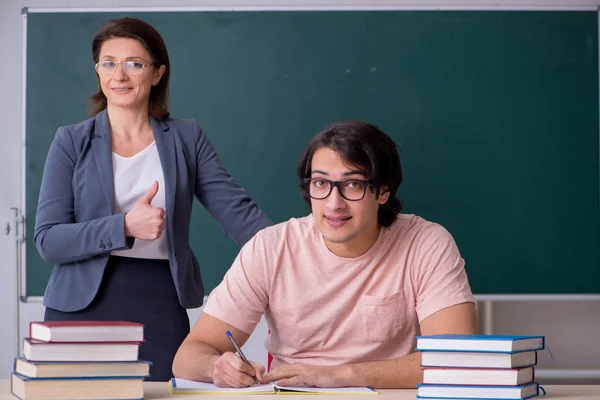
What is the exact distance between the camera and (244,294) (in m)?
2.17

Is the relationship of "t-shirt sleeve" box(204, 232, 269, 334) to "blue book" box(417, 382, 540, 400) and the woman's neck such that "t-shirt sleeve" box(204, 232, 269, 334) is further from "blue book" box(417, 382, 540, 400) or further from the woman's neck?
"blue book" box(417, 382, 540, 400)

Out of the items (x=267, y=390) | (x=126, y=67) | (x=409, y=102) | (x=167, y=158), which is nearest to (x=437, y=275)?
(x=267, y=390)

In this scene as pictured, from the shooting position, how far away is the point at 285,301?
2.17 metres

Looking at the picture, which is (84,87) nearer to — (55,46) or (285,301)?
(55,46)

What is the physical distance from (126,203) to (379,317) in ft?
2.70

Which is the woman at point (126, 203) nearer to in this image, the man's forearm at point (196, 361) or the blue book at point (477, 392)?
the man's forearm at point (196, 361)

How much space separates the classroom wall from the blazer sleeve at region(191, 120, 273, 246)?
179 centimetres

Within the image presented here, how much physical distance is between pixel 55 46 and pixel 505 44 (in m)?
2.25

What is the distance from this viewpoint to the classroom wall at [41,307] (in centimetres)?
425

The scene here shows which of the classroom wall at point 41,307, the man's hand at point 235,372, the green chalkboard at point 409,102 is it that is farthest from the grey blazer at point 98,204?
the classroom wall at point 41,307

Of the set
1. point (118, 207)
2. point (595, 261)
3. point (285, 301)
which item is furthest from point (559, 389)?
point (595, 261)

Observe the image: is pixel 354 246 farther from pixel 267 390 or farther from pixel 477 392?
pixel 477 392

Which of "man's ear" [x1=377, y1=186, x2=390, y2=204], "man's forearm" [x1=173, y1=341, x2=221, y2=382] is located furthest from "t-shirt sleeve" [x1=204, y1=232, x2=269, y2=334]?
"man's ear" [x1=377, y1=186, x2=390, y2=204]

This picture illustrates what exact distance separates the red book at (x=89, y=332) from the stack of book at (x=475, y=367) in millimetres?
580
